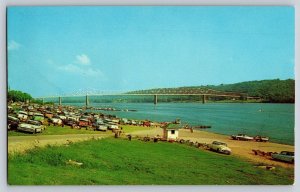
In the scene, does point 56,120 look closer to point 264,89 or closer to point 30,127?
point 30,127

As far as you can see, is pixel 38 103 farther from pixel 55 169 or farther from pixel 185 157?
pixel 185 157

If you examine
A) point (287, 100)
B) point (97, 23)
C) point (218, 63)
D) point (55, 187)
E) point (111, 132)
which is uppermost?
point (97, 23)

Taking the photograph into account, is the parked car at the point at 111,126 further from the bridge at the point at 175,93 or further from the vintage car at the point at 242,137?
the vintage car at the point at 242,137

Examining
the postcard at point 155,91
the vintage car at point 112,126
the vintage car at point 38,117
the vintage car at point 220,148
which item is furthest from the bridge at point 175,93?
the vintage car at point 220,148

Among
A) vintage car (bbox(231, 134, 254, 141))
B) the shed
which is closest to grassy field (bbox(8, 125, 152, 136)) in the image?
the shed

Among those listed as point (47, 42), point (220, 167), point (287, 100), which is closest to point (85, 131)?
point (47, 42)

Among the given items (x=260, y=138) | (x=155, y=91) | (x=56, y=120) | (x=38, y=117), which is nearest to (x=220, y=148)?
(x=260, y=138)
